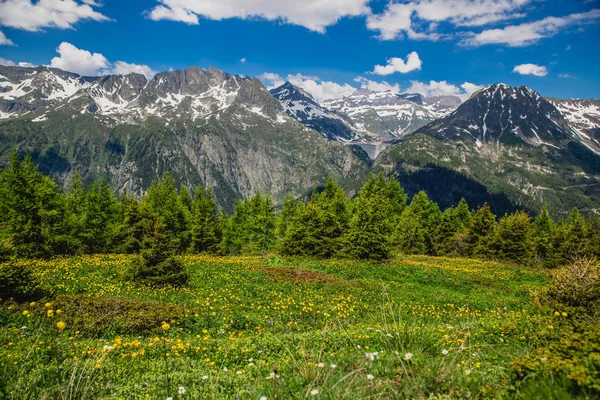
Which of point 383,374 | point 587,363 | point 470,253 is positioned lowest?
point 470,253

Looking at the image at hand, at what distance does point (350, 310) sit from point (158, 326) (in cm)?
720

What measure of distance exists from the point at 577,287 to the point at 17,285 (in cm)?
1747

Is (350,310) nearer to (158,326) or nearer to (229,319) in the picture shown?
(229,319)

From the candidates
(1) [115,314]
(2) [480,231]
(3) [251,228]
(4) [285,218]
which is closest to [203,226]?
(3) [251,228]

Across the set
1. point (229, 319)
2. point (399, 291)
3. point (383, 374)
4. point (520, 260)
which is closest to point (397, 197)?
point (520, 260)

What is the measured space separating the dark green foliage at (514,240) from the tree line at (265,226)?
116 millimetres

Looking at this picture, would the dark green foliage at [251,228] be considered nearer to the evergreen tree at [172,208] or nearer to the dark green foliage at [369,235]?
the evergreen tree at [172,208]

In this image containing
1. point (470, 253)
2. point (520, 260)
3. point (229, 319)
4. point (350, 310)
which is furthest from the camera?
point (470, 253)

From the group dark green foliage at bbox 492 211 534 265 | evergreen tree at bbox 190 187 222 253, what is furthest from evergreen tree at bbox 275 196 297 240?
dark green foliage at bbox 492 211 534 265

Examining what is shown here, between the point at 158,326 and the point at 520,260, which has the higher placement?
the point at 158,326

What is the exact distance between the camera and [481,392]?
344 cm

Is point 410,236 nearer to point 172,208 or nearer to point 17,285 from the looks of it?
point 172,208

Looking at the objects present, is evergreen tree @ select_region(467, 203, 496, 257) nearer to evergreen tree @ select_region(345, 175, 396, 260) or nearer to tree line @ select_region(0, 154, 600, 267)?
tree line @ select_region(0, 154, 600, 267)

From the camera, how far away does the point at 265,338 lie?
7449mm
